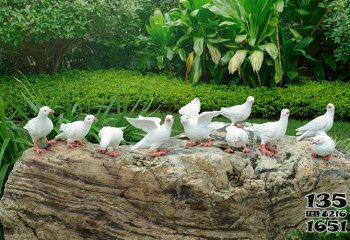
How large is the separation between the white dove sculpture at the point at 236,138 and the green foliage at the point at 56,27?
18.4 feet

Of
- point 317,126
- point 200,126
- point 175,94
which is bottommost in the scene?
point 175,94

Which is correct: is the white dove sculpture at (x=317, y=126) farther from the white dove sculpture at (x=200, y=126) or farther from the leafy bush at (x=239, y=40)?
the leafy bush at (x=239, y=40)

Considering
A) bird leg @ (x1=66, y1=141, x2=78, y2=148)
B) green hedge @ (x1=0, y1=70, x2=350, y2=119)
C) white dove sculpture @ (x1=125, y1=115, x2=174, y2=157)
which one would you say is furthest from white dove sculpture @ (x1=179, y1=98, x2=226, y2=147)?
green hedge @ (x1=0, y1=70, x2=350, y2=119)

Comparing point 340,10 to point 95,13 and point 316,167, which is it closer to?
point 95,13

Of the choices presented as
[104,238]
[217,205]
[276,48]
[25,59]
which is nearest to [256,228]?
[217,205]

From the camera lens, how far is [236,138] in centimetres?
381

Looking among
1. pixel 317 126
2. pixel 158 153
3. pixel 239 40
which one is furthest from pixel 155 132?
pixel 239 40

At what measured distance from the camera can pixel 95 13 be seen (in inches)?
371

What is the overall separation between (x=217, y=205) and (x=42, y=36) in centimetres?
620

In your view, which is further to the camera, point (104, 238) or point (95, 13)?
point (95, 13)

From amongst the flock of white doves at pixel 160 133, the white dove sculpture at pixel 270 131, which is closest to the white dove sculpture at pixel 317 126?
the flock of white doves at pixel 160 133

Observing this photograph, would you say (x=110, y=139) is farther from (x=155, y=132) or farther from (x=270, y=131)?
(x=270, y=131)

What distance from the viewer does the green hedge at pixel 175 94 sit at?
8008 millimetres

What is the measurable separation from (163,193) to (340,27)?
5.44 m
